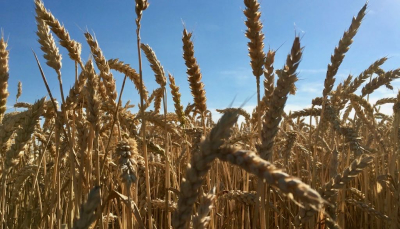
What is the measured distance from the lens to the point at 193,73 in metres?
1.97

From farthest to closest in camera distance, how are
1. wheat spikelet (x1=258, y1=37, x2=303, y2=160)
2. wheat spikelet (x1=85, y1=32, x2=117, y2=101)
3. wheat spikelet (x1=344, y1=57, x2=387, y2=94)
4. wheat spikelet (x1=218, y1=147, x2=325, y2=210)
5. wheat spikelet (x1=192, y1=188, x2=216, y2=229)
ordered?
wheat spikelet (x1=344, y1=57, x2=387, y2=94), wheat spikelet (x1=85, y1=32, x2=117, y2=101), wheat spikelet (x1=258, y1=37, x2=303, y2=160), wheat spikelet (x1=192, y1=188, x2=216, y2=229), wheat spikelet (x1=218, y1=147, x2=325, y2=210)

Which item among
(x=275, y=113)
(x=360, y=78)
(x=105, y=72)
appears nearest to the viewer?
(x=275, y=113)

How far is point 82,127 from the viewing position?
5.36 ft

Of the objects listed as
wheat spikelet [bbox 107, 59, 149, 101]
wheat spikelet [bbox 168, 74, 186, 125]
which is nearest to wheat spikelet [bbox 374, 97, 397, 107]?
wheat spikelet [bbox 168, 74, 186, 125]

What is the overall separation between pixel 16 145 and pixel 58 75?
47cm

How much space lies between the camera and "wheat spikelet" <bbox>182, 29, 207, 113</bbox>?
6.42ft

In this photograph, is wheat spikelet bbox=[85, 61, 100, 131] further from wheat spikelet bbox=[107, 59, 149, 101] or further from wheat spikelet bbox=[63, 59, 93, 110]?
wheat spikelet bbox=[107, 59, 149, 101]

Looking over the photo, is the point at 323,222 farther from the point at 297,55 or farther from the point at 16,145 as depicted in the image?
the point at 16,145

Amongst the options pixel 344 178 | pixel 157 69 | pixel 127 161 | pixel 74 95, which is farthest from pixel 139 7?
pixel 344 178

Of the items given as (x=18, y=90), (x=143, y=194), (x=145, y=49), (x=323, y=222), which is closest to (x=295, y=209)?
(x=323, y=222)

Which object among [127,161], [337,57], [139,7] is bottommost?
[127,161]

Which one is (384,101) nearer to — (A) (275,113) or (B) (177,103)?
(B) (177,103)

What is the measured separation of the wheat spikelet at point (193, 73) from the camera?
6.42 feet

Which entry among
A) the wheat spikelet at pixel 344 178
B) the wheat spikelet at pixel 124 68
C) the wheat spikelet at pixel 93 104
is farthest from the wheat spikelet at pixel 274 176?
the wheat spikelet at pixel 124 68
